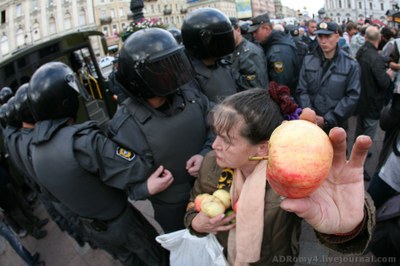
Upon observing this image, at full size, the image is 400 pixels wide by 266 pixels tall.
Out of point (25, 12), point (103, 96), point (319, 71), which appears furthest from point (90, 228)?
point (25, 12)

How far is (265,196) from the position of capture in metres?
1.34

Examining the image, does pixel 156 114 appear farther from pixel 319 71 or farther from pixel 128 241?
pixel 319 71

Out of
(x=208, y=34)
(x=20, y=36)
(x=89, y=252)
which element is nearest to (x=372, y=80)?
(x=208, y=34)

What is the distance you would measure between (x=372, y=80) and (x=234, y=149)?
10.9 ft

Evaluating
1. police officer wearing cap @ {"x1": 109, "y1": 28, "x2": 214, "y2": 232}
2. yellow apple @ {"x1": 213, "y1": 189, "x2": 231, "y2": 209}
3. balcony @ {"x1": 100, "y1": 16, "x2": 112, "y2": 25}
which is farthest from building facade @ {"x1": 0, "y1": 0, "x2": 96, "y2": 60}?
yellow apple @ {"x1": 213, "y1": 189, "x2": 231, "y2": 209}

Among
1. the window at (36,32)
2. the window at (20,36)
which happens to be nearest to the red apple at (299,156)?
the window at (20,36)

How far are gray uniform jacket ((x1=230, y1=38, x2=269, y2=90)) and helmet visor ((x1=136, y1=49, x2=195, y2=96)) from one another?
1386 millimetres

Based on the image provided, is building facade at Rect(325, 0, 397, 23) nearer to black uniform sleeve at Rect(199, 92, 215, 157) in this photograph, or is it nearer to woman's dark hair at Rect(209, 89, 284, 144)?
black uniform sleeve at Rect(199, 92, 215, 157)

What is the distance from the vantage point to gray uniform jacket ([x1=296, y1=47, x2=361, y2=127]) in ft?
10.1

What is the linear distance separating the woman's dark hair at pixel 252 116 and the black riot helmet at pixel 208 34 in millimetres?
1471

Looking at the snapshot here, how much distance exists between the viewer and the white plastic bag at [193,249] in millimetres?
1654

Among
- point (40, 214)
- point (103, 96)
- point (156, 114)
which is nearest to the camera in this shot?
point (156, 114)

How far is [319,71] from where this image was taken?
3268mm

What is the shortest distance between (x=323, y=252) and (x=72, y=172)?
224 centimetres
